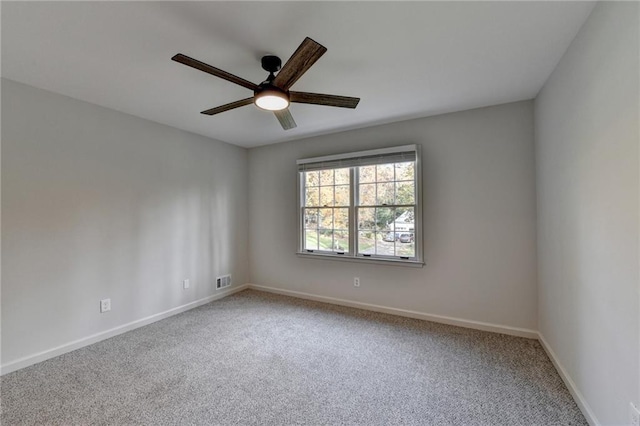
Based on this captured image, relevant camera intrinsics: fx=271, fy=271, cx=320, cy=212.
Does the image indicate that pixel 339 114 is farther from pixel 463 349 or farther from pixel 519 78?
pixel 463 349

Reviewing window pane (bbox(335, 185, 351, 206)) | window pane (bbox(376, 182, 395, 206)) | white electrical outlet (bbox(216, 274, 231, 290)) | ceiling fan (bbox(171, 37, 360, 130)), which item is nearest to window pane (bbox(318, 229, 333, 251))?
window pane (bbox(335, 185, 351, 206))

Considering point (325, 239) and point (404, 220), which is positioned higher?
point (404, 220)

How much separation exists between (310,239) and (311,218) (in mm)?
319

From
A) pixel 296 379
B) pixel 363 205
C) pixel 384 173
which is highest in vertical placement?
pixel 384 173

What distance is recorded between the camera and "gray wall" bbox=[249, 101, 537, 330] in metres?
2.80

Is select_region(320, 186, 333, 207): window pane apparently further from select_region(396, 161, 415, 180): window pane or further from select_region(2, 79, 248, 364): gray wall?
select_region(2, 79, 248, 364): gray wall

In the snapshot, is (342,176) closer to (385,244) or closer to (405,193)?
(405,193)

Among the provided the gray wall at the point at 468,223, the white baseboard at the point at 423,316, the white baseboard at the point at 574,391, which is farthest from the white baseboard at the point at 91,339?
the white baseboard at the point at 574,391

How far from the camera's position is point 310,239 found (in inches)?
162

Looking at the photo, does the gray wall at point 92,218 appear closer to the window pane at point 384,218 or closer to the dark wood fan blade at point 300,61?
the dark wood fan blade at point 300,61

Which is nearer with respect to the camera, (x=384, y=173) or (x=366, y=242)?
(x=384, y=173)

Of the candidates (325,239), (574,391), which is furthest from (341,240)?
(574,391)

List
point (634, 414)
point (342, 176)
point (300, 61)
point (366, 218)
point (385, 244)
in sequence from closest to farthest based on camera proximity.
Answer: point (634, 414) < point (300, 61) < point (385, 244) < point (366, 218) < point (342, 176)

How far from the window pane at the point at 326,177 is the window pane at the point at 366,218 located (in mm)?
639
